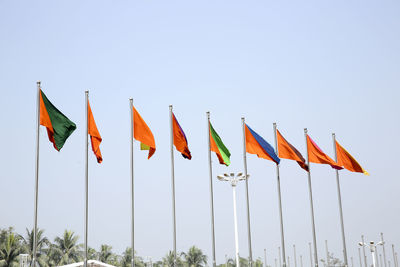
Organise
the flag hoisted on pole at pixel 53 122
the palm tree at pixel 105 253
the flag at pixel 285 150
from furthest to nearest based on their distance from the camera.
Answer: the palm tree at pixel 105 253 < the flag at pixel 285 150 < the flag hoisted on pole at pixel 53 122

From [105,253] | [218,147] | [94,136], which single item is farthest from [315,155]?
[105,253]

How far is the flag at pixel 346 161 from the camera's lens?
29.7 meters

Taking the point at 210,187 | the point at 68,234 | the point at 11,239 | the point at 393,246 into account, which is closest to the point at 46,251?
the point at 68,234

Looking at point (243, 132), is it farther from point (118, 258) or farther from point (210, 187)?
point (118, 258)

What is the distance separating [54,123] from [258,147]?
10.3 m

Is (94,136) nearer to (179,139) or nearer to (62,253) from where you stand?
(179,139)

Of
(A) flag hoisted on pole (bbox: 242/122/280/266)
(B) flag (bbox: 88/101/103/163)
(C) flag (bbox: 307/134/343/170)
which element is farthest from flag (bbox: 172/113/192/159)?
(C) flag (bbox: 307/134/343/170)

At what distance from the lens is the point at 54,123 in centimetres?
2217

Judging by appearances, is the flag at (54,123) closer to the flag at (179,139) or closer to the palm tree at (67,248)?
the flag at (179,139)

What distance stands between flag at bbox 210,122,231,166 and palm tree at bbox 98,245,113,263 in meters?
57.1

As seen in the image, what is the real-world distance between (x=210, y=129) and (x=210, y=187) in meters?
2.80

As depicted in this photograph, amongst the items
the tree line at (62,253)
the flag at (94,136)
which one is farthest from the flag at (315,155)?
the tree line at (62,253)

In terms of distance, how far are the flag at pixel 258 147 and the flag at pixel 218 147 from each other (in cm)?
124

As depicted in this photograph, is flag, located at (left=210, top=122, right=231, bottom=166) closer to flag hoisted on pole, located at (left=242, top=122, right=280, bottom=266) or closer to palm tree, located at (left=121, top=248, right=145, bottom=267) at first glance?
flag hoisted on pole, located at (left=242, top=122, right=280, bottom=266)
